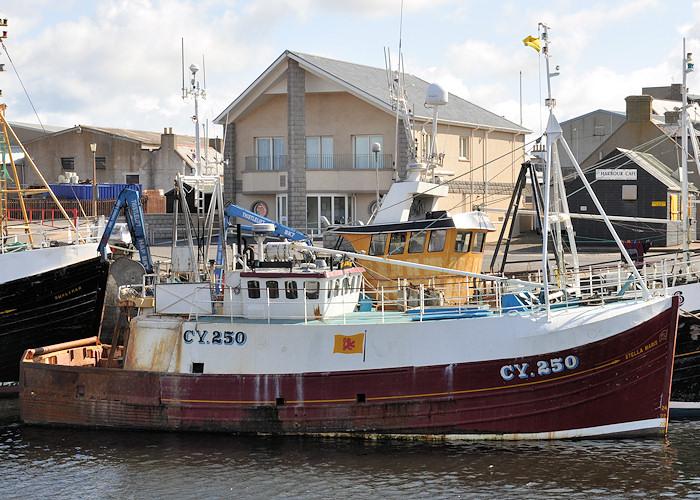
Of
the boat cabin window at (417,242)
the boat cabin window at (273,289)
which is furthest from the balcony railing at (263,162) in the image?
the boat cabin window at (273,289)

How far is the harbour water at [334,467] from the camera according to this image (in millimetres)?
16266

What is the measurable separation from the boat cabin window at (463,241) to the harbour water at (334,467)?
5917mm

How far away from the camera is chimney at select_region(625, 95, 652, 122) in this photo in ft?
170

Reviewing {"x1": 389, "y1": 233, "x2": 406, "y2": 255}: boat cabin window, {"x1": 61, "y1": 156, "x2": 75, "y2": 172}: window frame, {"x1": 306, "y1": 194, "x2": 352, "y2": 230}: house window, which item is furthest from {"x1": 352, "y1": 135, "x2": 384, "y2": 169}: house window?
{"x1": 61, "y1": 156, "x2": 75, "y2": 172}: window frame

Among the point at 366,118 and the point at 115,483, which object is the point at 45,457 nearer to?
the point at 115,483

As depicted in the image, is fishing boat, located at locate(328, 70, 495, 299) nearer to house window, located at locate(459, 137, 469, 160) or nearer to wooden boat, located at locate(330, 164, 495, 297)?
wooden boat, located at locate(330, 164, 495, 297)

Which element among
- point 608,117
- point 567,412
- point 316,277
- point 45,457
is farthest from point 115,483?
point 608,117

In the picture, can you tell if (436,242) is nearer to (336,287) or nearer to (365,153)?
(336,287)

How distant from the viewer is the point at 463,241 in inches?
907

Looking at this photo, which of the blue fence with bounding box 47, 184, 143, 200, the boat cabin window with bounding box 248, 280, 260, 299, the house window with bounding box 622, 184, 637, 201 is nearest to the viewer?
the boat cabin window with bounding box 248, 280, 260, 299

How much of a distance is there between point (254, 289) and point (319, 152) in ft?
77.2

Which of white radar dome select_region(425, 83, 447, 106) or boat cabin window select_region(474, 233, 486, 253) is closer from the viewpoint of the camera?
boat cabin window select_region(474, 233, 486, 253)

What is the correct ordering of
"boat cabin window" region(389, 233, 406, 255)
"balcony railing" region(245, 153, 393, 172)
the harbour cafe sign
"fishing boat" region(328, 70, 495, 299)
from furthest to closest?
the harbour cafe sign
"balcony railing" region(245, 153, 393, 172)
"boat cabin window" region(389, 233, 406, 255)
"fishing boat" region(328, 70, 495, 299)

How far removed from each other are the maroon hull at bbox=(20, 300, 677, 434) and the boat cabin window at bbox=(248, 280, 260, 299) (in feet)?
6.35
